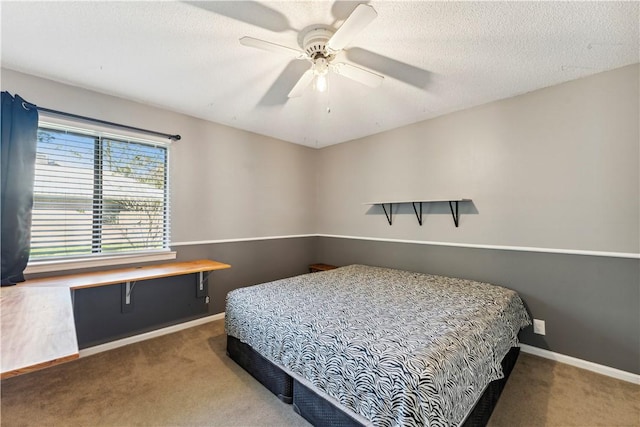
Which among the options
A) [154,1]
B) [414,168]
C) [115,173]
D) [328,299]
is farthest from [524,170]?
[115,173]

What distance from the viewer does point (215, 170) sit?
3330mm

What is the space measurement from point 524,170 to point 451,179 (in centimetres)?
66

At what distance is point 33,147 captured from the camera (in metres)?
2.20

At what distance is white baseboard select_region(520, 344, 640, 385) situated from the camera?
207 cm

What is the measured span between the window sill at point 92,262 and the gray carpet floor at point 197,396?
79 centimetres

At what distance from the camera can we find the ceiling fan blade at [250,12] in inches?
60.1

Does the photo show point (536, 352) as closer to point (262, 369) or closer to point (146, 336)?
point (262, 369)

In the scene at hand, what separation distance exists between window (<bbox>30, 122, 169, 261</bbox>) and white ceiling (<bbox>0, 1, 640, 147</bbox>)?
0.40m

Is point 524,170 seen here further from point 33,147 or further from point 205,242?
point 33,147

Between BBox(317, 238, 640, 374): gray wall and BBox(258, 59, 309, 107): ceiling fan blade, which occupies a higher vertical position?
BBox(258, 59, 309, 107): ceiling fan blade

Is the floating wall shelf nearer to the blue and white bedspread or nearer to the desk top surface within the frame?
the blue and white bedspread

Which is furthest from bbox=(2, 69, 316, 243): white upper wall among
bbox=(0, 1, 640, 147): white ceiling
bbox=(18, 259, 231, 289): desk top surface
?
bbox=(18, 259, 231, 289): desk top surface

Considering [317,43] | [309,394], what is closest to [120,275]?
[309,394]

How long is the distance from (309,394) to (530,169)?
2.65 meters
